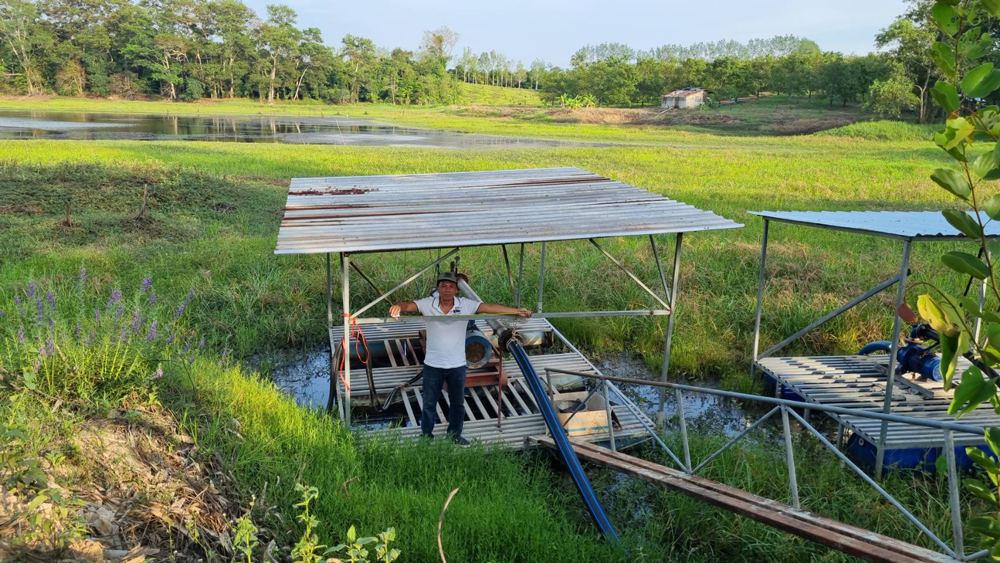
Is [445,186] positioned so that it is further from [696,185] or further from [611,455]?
[696,185]

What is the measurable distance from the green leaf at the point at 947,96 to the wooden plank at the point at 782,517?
318 centimetres

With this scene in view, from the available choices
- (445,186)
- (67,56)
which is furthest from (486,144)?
(67,56)

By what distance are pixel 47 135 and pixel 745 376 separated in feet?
115

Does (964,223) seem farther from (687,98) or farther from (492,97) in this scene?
(492,97)

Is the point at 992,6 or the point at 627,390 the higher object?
the point at 992,6

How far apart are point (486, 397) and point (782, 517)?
3.58 metres

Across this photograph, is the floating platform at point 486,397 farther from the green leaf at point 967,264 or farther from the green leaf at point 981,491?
the green leaf at point 967,264

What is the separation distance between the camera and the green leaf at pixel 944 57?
1226mm

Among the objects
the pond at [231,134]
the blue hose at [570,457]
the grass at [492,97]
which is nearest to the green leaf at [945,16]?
the blue hose at [570,457]

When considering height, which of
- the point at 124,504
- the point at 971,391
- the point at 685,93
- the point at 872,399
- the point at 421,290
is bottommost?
the point at 872,399

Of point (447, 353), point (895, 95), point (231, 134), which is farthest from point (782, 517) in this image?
point (895, 95)

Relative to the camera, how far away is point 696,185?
19.7m

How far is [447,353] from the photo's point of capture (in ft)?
19.7

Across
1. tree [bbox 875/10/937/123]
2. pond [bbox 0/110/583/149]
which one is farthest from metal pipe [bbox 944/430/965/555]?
tree [bbox 875/10/937/123]
